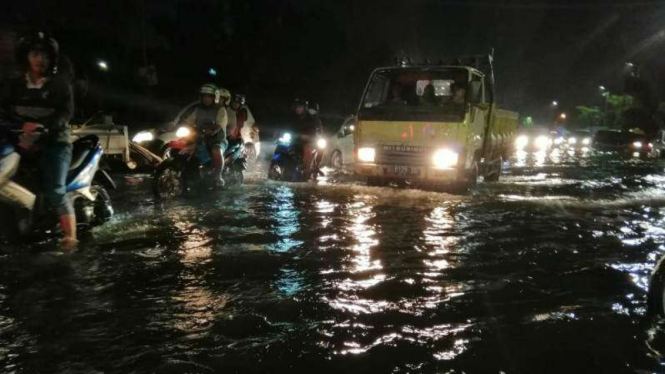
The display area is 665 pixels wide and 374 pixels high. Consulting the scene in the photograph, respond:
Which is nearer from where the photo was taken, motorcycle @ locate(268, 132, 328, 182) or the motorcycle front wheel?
the motorcycle front wheel

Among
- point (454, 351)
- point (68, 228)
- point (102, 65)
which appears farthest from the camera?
point (102, 65)

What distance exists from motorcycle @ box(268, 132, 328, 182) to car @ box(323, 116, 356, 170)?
3715mm

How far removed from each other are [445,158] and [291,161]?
378 centimetres

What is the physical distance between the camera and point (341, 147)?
17.0 m

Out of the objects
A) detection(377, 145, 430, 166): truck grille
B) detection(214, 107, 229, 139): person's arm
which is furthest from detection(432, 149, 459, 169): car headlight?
detection(214, 107, 229, 139): person's arm

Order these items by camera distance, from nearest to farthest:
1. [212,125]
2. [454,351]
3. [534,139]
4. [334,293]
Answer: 1. [454,351]
2. [334,293]
3. [212,125]
4. [534,139]

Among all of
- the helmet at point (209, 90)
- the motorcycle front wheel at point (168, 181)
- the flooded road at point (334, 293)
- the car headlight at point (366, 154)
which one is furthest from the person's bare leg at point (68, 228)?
the car headlight at point (366, 154)

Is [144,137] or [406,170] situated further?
[144,137]

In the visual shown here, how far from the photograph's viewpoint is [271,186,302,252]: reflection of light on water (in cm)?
668

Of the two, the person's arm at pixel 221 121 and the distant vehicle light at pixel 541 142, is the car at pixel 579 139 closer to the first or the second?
the distant vehicle light at pixel 541 142

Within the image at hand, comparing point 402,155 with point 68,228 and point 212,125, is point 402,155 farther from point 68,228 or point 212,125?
point 68,228

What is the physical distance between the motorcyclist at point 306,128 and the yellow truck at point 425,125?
1.52 meters

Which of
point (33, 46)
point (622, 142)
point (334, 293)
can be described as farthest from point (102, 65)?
point (622, 142)

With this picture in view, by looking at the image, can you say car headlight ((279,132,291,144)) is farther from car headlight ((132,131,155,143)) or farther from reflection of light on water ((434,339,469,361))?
reflection of light on water ((434,339,469,361))
